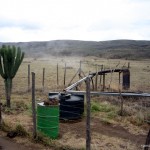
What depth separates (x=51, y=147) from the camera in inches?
330

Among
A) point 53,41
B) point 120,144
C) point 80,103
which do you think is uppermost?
point 53,41

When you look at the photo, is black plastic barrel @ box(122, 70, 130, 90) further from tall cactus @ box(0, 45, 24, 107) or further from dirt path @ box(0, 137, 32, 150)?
dirt path @ box(0, 137, 32, 150)

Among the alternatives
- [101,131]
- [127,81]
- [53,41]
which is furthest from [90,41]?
[101,131]

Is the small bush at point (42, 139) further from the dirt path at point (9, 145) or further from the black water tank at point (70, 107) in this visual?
the black water tank at point (70, 107)

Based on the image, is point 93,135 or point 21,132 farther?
point 93,135

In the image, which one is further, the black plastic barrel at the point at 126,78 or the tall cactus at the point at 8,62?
the black plastic barrel at the point at 126,78

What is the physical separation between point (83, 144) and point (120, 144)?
1.13 meters

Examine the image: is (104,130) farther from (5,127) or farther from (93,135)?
(5,127)

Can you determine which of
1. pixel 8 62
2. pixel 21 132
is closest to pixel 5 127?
pixel 21 132

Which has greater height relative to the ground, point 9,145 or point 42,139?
point 42,139

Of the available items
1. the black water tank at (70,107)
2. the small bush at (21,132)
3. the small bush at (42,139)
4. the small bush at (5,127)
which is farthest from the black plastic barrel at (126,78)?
Answer: the small bush at (42,139)

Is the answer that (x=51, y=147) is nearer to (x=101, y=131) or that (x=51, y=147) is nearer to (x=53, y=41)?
(x=101, y=131)

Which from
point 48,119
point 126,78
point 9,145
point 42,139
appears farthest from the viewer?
point 126,78

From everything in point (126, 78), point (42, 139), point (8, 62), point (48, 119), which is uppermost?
point (8, 62)
